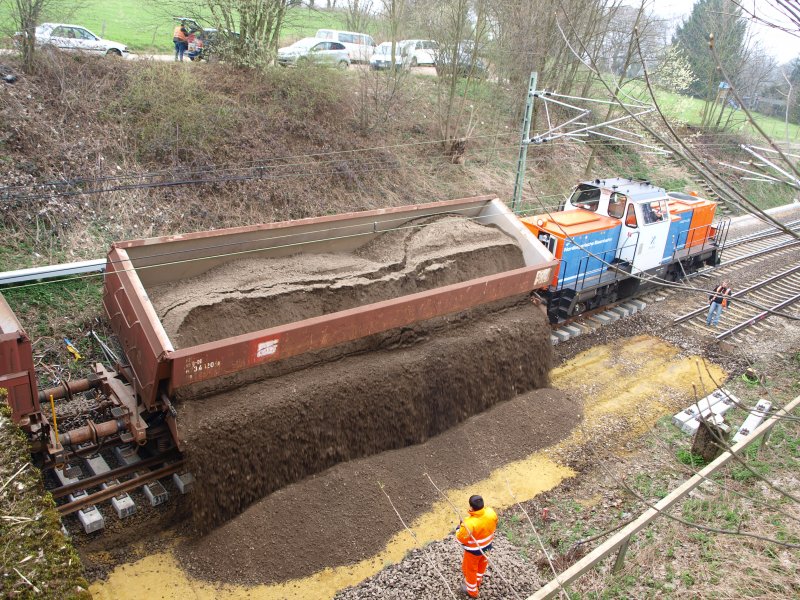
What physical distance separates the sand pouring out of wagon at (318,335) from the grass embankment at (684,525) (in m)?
2.18

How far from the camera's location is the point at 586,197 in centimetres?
1368

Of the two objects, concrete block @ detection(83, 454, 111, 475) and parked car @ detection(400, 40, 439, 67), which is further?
parked car @ detection(400, 40, 439, 67)

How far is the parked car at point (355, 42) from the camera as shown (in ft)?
75.3

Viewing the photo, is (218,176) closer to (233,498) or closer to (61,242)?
(61,242)

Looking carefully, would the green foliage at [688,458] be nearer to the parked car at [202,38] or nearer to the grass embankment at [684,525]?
the grass embankment at [684,525]

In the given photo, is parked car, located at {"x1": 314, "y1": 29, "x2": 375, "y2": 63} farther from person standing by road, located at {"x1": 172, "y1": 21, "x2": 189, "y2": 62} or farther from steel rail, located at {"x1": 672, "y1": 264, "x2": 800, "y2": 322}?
steel rail, located at {"x1": 672, "y1": 264, "x2": 800, "y2": 322}

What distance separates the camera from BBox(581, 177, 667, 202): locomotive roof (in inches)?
512

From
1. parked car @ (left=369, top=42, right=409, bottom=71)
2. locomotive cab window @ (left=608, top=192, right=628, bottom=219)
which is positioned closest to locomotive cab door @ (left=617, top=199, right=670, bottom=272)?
locomotive cab window @ (left=608, top=192, right=628, bottom=219)

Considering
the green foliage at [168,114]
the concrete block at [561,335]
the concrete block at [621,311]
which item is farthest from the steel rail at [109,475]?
the concrete block at [621,311]

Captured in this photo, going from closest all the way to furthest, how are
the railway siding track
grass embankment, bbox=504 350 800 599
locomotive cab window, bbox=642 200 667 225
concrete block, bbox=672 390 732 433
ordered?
grass embankment, bbox=504 350 800 599, concrete block, bbox=672 390 732 433, locomotive cab window, bbox=642 200 667 225, the railway siding track

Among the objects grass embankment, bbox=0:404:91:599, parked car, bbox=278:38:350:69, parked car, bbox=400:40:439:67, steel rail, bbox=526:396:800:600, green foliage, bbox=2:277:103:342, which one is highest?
parked car, bbox=400:40:439:67

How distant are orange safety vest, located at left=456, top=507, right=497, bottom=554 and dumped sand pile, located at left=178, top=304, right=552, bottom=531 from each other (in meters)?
2.51

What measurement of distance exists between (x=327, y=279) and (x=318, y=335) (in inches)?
49.0

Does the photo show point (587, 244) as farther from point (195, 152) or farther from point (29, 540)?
point (29, 540)
